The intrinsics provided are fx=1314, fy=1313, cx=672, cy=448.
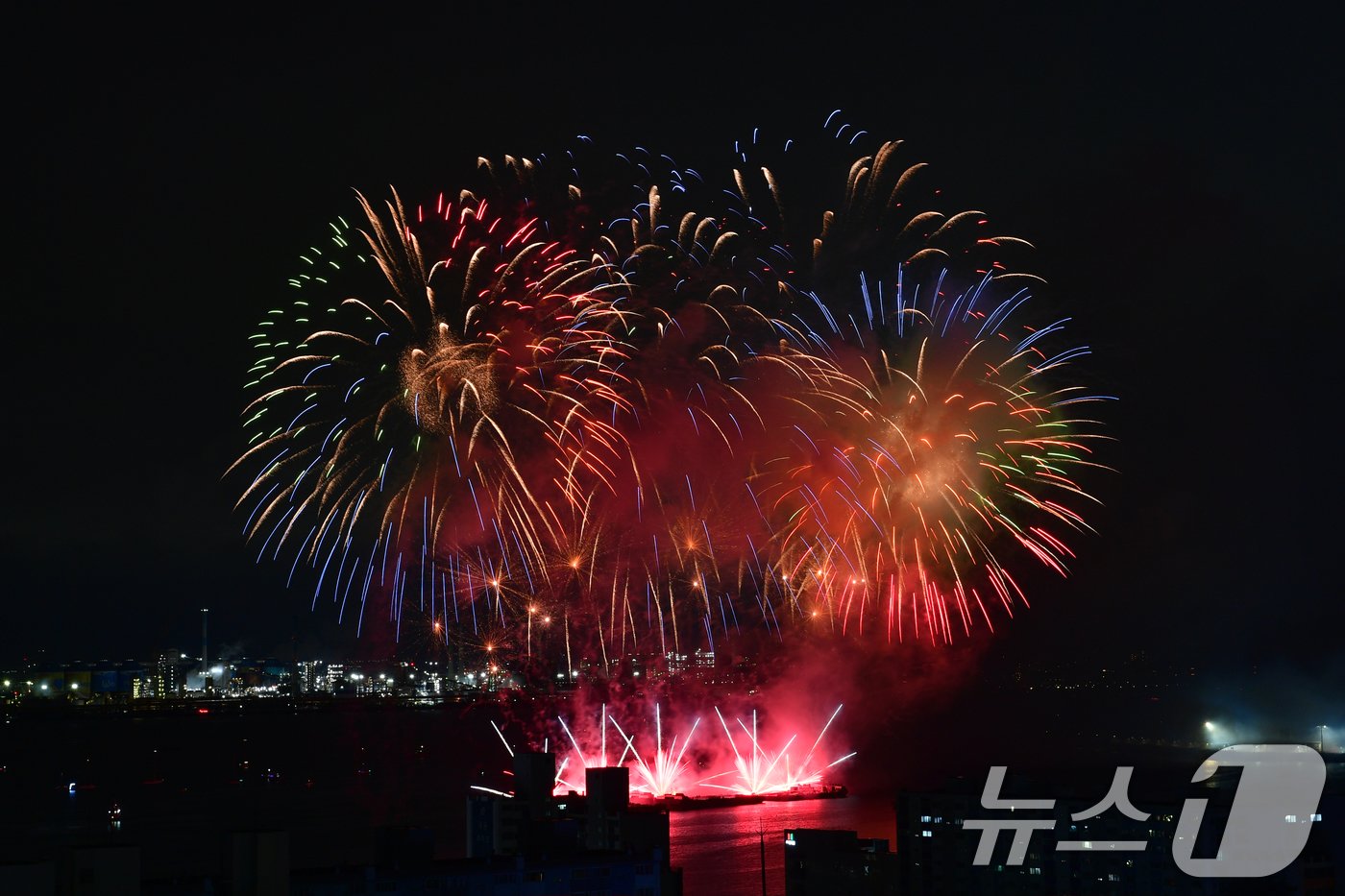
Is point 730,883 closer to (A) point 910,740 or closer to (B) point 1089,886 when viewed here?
(B) point 1089,886

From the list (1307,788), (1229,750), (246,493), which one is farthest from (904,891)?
(1229,750)

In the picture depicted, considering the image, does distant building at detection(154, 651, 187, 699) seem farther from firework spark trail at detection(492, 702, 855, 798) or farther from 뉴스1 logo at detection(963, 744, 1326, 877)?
뉴스1 logo at detection(963, 744, 1326, 877)

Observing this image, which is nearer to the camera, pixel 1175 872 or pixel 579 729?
pixel 1175 872

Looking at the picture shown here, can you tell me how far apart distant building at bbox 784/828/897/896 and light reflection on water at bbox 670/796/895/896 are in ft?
7.72

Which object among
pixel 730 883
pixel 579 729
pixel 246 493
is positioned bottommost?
pixel 730 883

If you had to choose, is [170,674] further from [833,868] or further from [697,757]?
[833,868]

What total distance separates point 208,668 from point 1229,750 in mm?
98999

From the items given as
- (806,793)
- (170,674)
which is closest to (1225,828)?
(806,793)

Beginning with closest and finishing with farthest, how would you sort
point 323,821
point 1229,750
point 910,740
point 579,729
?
point 323,821
point 579,729
point 1229,750
point 910,740

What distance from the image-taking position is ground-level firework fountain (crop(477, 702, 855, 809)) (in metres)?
48.5

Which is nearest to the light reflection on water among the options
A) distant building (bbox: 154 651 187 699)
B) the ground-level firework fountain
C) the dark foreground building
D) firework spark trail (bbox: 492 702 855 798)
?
the ground-level firework fountain

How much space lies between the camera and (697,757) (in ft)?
179

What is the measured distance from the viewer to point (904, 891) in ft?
90.5

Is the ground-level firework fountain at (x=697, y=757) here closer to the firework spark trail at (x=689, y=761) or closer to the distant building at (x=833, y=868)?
the firework spark trail at (x=689, y=761)
